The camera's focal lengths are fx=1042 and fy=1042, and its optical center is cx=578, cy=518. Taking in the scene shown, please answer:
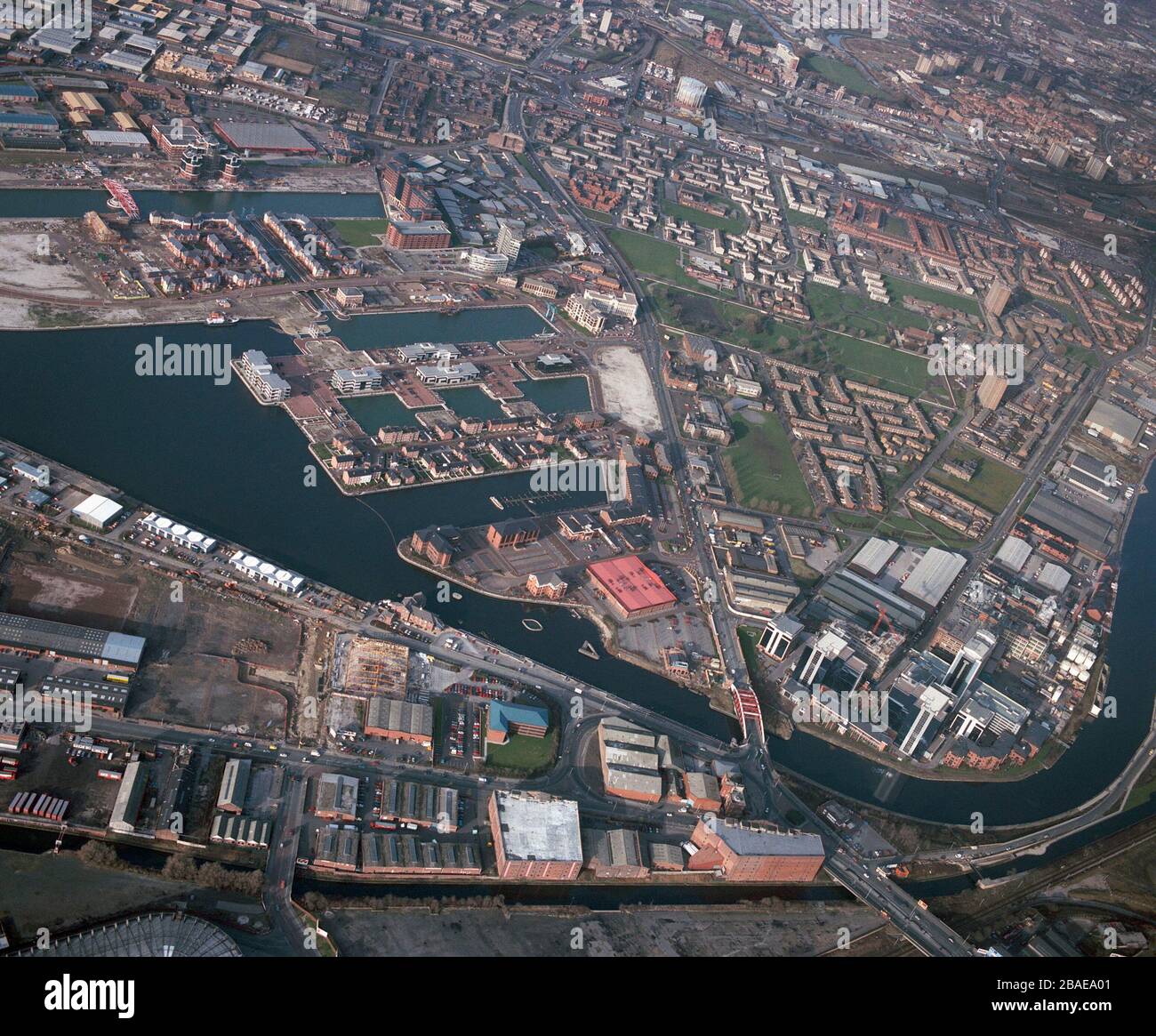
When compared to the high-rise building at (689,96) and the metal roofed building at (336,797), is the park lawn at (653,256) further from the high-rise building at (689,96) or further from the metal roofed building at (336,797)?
the metal roofed building at (336,797)

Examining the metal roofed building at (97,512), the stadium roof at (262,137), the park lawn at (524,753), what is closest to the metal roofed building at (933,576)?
the park lawn at (524,753)

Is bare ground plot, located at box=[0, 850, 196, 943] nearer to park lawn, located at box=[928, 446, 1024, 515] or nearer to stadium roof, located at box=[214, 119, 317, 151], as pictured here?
park lawn, located at box=[928, 446, 1024, 515]

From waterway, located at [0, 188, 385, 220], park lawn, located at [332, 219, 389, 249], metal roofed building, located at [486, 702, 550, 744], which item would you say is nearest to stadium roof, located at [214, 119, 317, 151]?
waterway, located at [0, 188, 385, 220]

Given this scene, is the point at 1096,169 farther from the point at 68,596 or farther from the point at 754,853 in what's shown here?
the point at 68,596

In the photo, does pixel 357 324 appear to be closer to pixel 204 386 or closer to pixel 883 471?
pixel 204 386

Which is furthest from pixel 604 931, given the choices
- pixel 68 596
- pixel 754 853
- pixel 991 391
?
pixel 991 391
